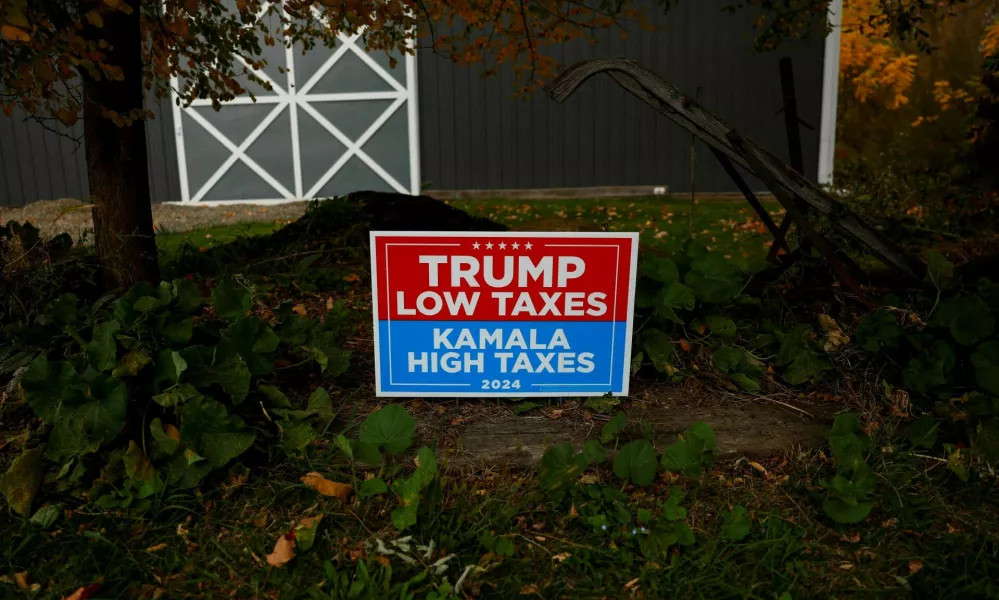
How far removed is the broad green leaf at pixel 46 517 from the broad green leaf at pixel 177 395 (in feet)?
1.20

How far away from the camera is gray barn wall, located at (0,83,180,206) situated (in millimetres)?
9055

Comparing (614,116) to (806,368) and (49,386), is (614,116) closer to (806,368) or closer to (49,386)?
(806,368)

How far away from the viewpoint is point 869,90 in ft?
33.9

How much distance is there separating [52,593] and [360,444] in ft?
2.64

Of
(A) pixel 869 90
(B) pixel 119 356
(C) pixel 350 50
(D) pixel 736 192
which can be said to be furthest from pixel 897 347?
(A) pixel 869 90

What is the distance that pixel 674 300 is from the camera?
2.50 m

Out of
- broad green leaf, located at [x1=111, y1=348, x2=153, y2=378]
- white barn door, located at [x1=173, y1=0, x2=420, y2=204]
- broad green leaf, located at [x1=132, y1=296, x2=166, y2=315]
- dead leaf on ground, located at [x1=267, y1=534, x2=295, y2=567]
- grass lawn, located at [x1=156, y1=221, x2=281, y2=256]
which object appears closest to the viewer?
dead leaf on ground, located at [x1=267, y1=534, x2=295, y2=567]

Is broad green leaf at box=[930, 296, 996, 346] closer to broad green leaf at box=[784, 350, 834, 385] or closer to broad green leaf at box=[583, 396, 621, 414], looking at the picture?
broad green leaf at box=[784, 350, 834, 385]

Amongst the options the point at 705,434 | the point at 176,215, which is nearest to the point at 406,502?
the point at 705,434

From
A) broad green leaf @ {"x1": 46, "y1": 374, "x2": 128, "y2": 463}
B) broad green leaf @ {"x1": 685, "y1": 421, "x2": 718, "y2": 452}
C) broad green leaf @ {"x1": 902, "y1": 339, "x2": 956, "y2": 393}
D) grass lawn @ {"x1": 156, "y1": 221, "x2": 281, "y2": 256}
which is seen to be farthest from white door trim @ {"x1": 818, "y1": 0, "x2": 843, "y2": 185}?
broad green leaf @ {"x1": 46, "y1": 374, "x2": 128, "y2": 463}

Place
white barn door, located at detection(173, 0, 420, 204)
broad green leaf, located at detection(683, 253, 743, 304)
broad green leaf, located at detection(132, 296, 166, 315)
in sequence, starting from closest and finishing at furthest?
broad green leaf, located at detection(132, 296, 166, 315)
broad green leaf, located at detection(683, 253, 743, 304)
white barn door, located at detection(173, 0, 420, 204)

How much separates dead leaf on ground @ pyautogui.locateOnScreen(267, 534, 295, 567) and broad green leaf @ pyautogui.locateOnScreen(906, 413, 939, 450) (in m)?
1.82

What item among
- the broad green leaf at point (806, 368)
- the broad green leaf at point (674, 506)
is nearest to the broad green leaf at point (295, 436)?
the broad green leaf at point (674, 506)

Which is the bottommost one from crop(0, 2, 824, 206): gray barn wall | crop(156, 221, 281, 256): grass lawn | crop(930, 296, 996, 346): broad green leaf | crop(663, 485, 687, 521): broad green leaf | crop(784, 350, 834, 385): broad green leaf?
crop(663, 485, 687, 521): broad green leaf
